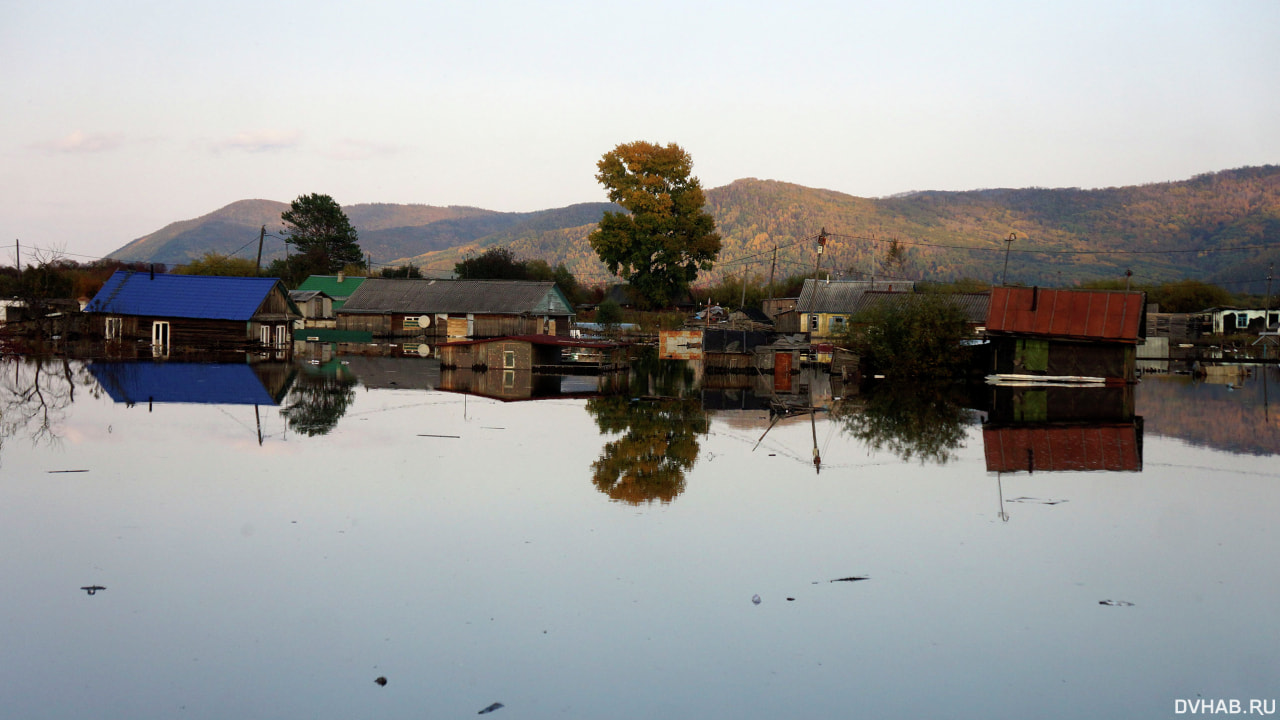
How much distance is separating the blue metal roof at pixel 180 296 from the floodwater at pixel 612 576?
3554 centimetres

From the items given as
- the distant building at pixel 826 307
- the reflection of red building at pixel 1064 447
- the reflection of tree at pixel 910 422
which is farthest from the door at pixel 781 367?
the distant building at pixel 826 307

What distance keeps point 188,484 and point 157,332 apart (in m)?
44.1

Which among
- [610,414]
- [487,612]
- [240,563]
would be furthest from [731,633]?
[610,414]

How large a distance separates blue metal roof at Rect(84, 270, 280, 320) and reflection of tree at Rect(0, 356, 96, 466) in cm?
1445

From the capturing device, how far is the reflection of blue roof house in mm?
24277

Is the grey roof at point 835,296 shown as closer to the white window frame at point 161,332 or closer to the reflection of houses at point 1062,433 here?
the reflection of houses at point 1062,433

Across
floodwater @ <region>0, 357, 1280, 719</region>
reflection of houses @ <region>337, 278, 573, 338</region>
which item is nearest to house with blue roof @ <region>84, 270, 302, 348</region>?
reflection of houses @ <region>337, 278, 573, 338</region>

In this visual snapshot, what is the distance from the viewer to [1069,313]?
122ft

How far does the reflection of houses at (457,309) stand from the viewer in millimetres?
64375

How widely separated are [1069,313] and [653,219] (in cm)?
4110

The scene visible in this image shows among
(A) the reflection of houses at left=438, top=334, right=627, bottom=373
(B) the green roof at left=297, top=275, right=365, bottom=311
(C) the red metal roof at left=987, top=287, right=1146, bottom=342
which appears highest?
(B) the green roof at left=297, top=275, right=365, bottom=311

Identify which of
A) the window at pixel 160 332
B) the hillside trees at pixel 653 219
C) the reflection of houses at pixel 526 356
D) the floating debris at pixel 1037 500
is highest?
the hillside trees at pixel 653 219

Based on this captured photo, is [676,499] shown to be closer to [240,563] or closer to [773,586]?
[773,586]

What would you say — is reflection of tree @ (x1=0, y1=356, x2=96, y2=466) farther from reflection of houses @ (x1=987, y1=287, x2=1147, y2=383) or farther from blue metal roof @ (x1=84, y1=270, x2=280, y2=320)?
reflection of houses @ (x1=987, y1=287, x2=1147, y2=383)
